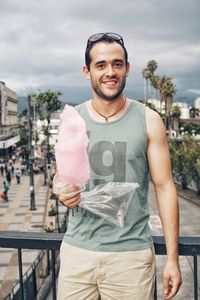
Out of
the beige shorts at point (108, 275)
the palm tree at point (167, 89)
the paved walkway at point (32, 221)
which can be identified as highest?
the palm tree at point (167, 89)

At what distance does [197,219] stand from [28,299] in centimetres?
1853

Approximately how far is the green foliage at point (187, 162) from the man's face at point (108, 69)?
29.6 m

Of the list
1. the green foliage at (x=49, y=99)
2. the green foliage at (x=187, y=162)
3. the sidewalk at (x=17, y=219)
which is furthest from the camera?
the green foliage at (x=49, y=99)

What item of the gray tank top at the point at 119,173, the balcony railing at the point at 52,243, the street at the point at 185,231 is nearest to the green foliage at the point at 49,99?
the street at the point at 185,231

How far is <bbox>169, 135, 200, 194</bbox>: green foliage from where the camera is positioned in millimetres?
34597

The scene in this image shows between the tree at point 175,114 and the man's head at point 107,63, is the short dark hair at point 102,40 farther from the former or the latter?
the tree at point 175,114

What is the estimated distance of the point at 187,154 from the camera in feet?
117

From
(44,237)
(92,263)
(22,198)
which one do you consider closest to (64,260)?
(92,263)

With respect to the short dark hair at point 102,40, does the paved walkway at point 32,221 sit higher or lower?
lower

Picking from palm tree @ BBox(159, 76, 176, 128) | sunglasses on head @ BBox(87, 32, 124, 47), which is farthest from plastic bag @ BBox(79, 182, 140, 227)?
palm tree @ BBox(159, 76, 176, 128)

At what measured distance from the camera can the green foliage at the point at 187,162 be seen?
114 feet

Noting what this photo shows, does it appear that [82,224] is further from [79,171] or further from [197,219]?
[197,219]

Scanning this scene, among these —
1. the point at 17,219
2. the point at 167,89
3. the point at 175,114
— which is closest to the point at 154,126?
the point at 17,219

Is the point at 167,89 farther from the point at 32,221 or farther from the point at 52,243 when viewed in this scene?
the point at 52,243
